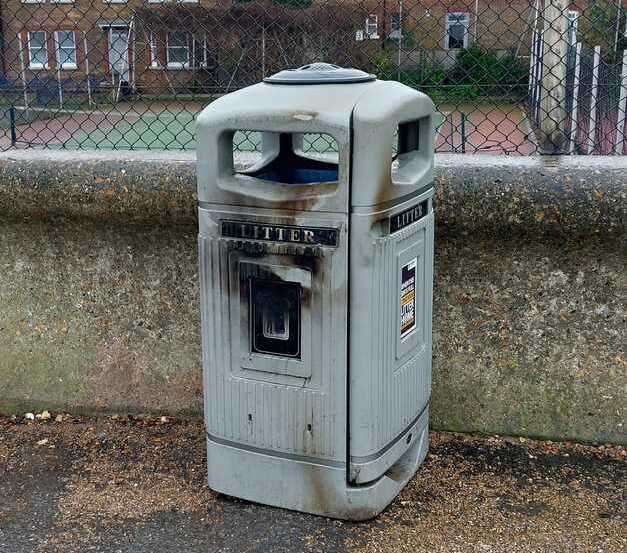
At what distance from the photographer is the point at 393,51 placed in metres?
4.41

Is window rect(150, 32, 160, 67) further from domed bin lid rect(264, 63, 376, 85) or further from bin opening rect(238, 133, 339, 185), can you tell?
domed bin lid rect(264, 63, 376, 85)

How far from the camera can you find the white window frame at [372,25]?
4.37 meters

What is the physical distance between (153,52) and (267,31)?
84.5 inches

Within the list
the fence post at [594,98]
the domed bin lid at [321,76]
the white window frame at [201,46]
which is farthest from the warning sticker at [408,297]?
the fence post at [594,98]

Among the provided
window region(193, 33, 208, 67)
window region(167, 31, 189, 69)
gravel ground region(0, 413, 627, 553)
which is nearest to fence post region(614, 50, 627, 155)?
window region(193, 33, 208, 67)

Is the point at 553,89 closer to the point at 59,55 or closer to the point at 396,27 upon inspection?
the point at 396,27

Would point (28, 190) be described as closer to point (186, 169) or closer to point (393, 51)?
point (186, 169)

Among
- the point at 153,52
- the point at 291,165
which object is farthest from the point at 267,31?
the point at 153,52

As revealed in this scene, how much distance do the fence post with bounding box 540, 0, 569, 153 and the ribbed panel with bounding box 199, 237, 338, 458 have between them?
1685mm

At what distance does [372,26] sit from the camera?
4430 millimetres

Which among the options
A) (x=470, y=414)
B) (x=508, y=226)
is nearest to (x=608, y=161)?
(x=508, y=226)

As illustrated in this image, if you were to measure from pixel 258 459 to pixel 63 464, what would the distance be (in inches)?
37.0

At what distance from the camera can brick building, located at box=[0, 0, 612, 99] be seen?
165 inches

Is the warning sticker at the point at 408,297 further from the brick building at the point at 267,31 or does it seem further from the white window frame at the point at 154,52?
the white window frame at the point at 154,52
